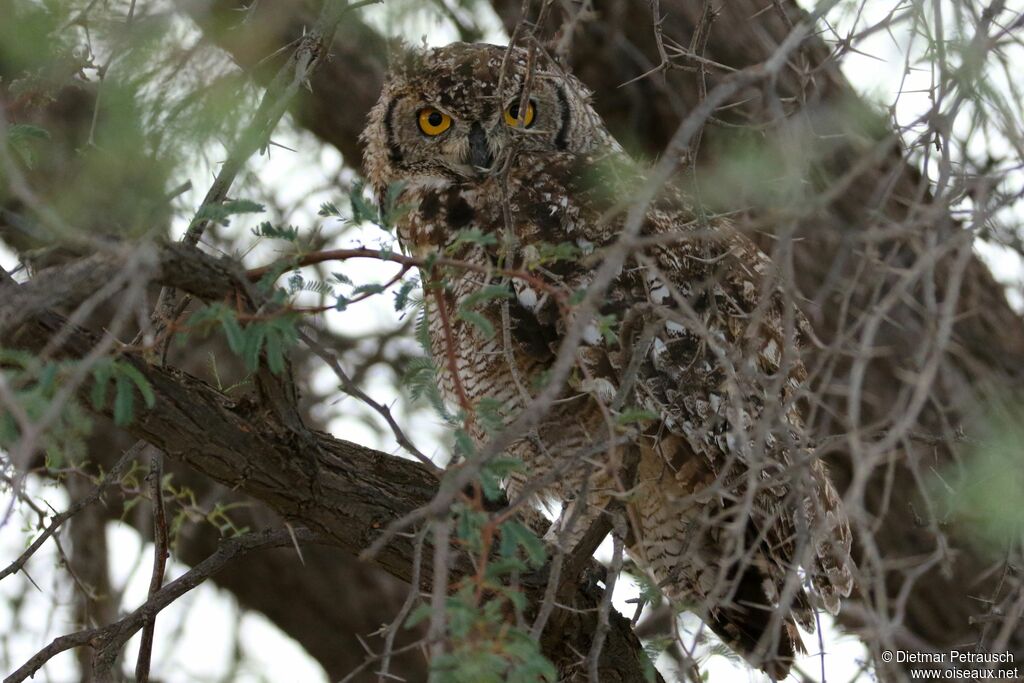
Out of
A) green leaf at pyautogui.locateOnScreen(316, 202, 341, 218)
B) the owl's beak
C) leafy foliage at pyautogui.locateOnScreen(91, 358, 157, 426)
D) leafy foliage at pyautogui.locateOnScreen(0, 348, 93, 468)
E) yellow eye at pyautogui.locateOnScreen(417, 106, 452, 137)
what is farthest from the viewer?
yellow eye at pyautogui.locateOnScreen(417, 106, 452, 137)

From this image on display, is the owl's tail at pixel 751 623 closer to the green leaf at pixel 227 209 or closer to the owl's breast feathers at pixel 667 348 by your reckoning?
the owl's breast feathers at pixel 667 348

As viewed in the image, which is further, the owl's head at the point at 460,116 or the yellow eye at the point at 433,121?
the yellow eye at the point at 433,121

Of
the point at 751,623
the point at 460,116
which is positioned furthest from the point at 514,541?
the point at 460,116

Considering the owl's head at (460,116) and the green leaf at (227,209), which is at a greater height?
the owl's head at (460,116)

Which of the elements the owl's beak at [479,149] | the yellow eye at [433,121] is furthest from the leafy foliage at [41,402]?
the yellow eye at [433,121]

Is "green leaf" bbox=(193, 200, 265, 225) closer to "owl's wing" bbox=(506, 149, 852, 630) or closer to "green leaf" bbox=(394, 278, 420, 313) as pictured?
"green leaf" bbox=(394, 278, 420, 313)

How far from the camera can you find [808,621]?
9.69 feet

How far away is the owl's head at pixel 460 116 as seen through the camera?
3303 millimetres

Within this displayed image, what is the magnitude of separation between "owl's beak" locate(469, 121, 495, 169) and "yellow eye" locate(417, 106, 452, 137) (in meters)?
0.10

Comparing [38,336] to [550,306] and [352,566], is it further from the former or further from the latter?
[352,566]


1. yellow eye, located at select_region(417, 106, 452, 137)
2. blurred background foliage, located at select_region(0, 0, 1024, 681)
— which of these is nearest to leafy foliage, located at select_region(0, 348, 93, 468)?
blurred background foliage, located at select_region(0, 0, 1024, 681)

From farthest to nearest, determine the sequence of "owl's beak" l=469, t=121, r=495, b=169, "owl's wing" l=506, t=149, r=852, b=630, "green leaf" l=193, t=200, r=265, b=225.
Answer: "owl's beak" l=469, t=121, r=495, b=169, "owl's wing" l=506, t=149, r=852, b=630, "green leaf" l=193, t=200, r=265, b=225

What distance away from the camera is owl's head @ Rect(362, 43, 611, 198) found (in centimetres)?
330

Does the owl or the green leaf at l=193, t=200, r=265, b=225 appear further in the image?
the owl
